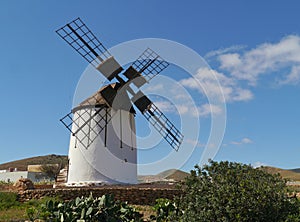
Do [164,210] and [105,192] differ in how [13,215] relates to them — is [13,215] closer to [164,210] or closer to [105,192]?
[105,192]

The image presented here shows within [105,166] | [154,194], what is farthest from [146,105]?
[154,194]

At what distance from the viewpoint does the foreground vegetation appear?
763cm

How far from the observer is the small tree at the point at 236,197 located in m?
7.60

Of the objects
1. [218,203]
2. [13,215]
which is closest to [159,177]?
[13,215]

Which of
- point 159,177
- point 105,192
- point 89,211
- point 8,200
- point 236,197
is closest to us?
point 236,197

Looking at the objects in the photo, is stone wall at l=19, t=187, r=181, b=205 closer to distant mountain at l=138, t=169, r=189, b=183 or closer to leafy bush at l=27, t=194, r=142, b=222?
distant mountain at l=138, t=169, r=189, b=183

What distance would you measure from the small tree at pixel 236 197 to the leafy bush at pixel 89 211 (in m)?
1.67

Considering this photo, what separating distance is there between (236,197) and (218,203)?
0.46 metres

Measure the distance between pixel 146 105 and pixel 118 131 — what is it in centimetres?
247

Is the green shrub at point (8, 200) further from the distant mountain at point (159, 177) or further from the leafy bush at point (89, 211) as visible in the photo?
the distant mountain at point (159, 177)

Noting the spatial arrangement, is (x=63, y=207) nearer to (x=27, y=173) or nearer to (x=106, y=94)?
(x=106, y=94)

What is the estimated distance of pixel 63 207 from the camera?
30.8 ft

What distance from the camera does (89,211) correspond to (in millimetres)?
8914

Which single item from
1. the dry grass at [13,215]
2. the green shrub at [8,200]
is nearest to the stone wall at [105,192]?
Answer: the green shrub at [8,200]
